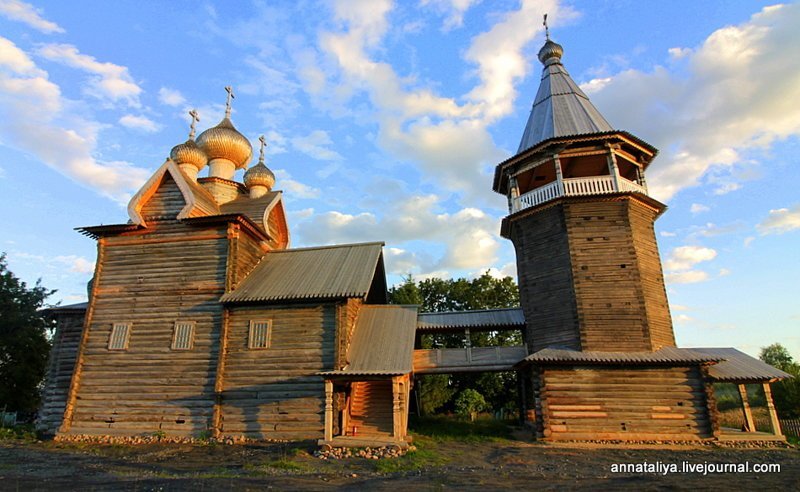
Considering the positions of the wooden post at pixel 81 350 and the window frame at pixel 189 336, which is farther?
the window frame at pixel 189 336

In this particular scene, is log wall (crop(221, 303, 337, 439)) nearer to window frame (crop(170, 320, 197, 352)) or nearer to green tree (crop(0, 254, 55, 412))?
window frame (crop(170, 320, 197, 352))

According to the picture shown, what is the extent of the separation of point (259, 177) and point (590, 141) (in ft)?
57.1

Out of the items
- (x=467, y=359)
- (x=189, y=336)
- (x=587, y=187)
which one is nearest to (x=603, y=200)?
(x=587, y=187)

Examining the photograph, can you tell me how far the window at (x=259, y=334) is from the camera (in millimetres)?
16531

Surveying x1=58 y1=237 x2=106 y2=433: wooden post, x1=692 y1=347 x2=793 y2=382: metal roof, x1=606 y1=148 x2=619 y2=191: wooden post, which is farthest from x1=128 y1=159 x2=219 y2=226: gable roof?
x1=692 y1=347 x2=793 y2=382: metal roof

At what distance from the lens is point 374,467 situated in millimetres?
11508

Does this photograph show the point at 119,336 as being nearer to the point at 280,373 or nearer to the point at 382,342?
the point at 280,373

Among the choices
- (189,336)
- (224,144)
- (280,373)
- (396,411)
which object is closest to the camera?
(396,411)

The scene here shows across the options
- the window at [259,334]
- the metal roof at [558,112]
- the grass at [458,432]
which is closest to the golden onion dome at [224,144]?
the window at [259,334]

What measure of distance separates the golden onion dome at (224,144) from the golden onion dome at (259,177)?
100 centimetres

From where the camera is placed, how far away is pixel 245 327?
16.8 metres

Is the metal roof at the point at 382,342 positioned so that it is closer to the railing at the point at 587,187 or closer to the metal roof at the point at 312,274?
the metal roof at the point at 312,274

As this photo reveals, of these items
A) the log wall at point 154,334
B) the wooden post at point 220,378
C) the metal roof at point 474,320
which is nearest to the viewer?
the wooden post at point 220,378

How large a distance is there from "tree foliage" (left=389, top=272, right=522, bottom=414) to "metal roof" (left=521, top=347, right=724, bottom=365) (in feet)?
54.6
